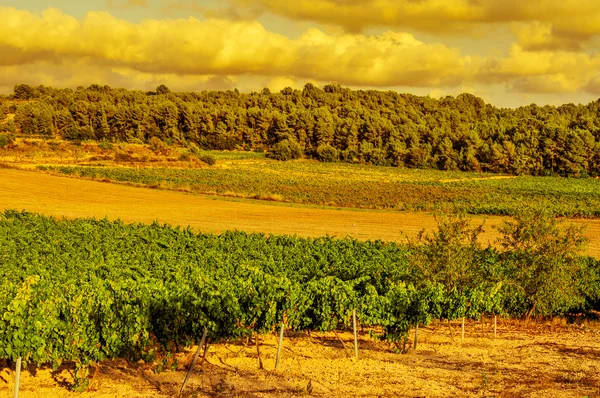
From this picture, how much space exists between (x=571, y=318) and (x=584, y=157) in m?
95.2

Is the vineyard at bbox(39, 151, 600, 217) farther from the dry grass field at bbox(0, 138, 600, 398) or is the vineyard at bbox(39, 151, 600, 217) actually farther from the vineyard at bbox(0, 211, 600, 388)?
the dry grass field at bbox(0, 138, 600, 398)

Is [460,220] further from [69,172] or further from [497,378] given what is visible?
[69,172]

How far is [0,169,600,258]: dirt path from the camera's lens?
154 feet

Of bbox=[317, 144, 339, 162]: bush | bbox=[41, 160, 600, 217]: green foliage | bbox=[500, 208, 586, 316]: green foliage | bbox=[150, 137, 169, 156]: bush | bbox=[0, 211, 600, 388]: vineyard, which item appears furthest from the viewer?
bbox=[317, 144, 339, 162]: bush

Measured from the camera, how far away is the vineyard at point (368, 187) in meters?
64.8

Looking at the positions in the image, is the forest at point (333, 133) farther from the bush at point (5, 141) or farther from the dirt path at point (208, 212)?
the dirt path at point (208, 212)

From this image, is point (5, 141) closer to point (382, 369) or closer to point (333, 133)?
point (333, 133)

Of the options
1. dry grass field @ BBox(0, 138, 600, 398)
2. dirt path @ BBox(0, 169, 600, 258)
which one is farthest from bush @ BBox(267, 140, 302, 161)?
dry grass field @ BBox(0, 138, 600, 398)

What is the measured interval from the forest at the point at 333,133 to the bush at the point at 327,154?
22 cm

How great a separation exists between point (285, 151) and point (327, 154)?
10.2 metres

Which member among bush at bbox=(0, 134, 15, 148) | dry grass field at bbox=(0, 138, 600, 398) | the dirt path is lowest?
dry grass field at bbox=(0, 138, 600, 398)

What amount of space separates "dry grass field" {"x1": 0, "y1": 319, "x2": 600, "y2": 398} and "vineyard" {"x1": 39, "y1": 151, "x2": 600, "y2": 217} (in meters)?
33.0

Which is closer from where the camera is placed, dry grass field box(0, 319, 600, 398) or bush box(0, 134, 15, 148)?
dry grass field box(0, 319, 600, 398)

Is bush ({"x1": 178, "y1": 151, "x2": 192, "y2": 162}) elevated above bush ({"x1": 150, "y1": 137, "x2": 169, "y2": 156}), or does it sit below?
below
